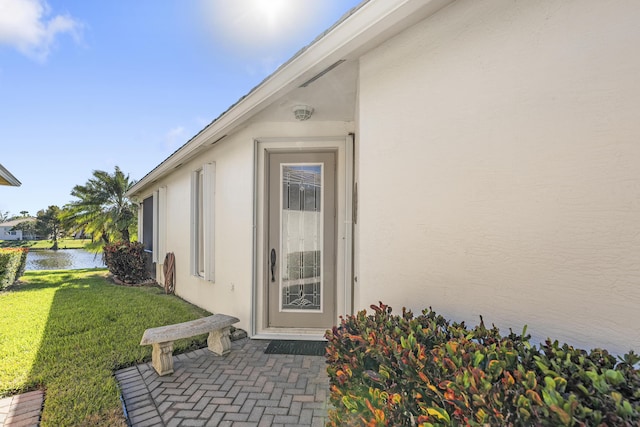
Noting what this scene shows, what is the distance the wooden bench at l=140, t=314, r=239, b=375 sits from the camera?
11.4 feet

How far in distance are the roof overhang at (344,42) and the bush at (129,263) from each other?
8854 mm

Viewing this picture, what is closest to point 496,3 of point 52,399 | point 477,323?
point 477,323

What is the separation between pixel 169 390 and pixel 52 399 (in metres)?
1.08

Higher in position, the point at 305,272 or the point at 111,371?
the point at 305,272

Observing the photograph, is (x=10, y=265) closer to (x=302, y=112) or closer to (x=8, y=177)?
(x=8, y=177)

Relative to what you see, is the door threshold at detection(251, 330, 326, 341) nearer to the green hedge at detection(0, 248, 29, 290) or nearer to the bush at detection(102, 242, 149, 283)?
the bush at detection(102, 242, 149, 283)

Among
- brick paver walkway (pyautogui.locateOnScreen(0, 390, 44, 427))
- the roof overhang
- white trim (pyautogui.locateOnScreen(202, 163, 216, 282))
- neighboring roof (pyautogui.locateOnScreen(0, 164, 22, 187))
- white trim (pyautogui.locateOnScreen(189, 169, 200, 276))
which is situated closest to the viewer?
the roof overhang

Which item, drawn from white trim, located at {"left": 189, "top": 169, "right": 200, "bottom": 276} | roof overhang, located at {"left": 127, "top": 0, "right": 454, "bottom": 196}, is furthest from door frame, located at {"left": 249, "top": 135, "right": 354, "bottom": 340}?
white trim, located at {"left": 189, "top": 169, "right": 200, "bottom": 276}

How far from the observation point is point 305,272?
467cm

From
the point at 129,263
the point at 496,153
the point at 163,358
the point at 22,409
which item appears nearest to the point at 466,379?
the point at 496,153

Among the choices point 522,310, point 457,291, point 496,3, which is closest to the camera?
point 522,310

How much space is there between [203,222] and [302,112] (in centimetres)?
331

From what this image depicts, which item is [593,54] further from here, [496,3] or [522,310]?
[522,310]

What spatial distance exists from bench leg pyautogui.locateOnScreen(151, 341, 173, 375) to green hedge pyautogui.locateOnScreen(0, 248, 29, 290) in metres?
8.84
